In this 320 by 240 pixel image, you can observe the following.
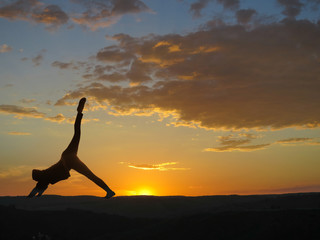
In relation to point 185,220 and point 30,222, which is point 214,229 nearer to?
point 185,220

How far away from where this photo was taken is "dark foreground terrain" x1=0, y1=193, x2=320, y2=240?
134ft

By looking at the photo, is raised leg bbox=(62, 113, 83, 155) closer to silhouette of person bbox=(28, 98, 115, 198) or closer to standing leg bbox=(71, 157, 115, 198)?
silhouette of person bbox=(28, 98, 115, 198)

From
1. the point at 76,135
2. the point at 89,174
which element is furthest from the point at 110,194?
the point at 76,135

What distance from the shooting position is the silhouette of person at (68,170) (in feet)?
67.4

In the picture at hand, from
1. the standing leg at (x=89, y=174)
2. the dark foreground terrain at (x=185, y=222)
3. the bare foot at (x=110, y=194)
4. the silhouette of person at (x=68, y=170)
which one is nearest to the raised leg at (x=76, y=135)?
the silhouette of person at (x=68, y=170)

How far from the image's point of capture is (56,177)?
2156cm

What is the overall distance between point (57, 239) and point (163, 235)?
95.7 feet

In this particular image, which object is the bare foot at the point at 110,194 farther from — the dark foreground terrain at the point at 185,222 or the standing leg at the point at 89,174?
the dark foreground terrain at the point at 185,222

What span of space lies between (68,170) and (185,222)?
3234 centimetres

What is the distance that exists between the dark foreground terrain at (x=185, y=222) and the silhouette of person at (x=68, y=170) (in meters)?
25.3

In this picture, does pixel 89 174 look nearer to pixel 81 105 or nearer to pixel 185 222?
pixel 81 105

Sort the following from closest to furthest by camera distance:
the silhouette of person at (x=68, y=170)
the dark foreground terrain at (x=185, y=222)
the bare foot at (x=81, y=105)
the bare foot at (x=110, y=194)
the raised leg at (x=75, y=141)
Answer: the bare foot at (x=110, y=194), the silhouette of person at (x=68, y=170), the raised leg at (x=75, y=141), the bare foot at (x=81, y=105), the dark foreground terrain at (x=185, y=222)

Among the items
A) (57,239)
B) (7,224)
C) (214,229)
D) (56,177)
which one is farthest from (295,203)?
(7,224)

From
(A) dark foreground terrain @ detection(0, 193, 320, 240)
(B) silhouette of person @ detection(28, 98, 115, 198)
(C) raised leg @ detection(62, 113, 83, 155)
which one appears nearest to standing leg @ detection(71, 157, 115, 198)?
(B) silhouette of person @ detection(28, 98, 115, 198)
